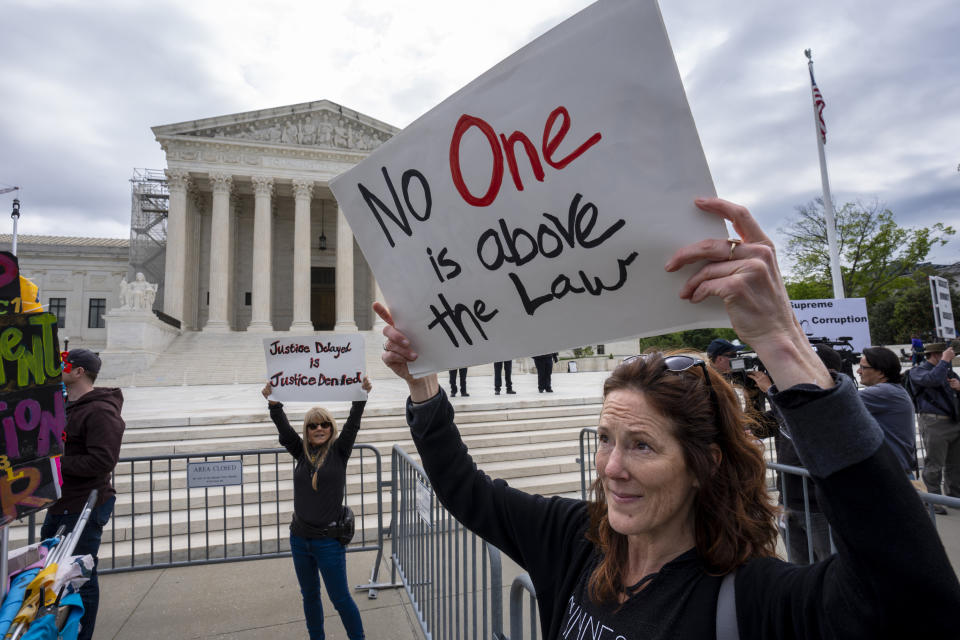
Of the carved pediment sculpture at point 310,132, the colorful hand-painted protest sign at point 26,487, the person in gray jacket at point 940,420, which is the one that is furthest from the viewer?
the carved pediment sculpture at point 310,132

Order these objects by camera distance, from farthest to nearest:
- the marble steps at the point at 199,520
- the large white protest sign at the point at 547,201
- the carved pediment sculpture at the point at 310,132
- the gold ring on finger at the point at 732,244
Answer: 1. the carved pediment sculpture at the point at 310,132
2. the marble steps at the point at 199,520
3. the large white protest sign at the point at 547,201
4. the gold ring on finger at the point at 732,244

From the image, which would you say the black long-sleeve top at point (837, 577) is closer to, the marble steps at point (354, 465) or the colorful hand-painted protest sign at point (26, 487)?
the colorful hand-painted protest sign at point (26, 487)

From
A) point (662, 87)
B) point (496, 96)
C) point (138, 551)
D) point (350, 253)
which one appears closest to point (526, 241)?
point (496, 96)

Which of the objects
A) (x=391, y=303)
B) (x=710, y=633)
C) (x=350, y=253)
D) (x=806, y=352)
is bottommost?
(x=710, y=633)

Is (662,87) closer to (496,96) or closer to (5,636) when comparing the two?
(496,96)

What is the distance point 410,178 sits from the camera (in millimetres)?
1662

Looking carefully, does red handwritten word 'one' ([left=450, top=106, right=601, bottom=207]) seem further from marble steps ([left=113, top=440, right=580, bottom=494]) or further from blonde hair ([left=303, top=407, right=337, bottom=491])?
marble steps ([left=113, top=440, right=580, bottom=494])

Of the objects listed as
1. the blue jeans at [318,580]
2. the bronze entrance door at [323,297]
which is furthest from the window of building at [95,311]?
the blue jeans at [318,580]

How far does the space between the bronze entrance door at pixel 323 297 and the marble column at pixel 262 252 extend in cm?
681

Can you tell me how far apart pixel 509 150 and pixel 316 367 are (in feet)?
11.5

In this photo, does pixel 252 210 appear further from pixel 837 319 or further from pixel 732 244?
pixel 732 244

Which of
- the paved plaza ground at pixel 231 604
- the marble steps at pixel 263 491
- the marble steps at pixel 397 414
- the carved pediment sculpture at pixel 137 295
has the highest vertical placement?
the carved pediment sculpture at pixel 137 295

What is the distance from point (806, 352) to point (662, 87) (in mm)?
618

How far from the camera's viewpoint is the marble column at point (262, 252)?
3186 cm
